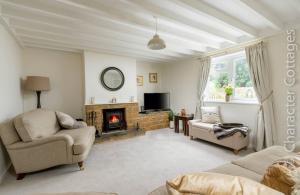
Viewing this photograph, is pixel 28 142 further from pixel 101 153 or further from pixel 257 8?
pixel 257 8

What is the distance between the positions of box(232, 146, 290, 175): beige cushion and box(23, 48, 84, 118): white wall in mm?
4322

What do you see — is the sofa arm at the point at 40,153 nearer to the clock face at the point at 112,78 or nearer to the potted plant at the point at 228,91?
the clock face at the point at 112,78

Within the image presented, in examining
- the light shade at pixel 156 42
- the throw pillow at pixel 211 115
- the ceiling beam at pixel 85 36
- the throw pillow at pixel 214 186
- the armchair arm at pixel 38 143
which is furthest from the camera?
the throw pillow at pixel 211 115

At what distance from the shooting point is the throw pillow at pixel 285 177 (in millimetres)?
918

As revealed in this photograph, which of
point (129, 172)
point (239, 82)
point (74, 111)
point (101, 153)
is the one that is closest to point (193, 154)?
point (129, 172)

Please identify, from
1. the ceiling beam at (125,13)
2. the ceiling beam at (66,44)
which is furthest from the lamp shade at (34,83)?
the ceiling beam at (125,13)

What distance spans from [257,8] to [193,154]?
8.60 feet

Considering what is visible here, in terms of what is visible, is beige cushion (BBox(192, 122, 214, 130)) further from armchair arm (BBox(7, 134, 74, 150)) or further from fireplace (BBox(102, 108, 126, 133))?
armchair arm (BBox(7, 134, 74, 150))

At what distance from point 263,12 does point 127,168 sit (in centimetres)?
317

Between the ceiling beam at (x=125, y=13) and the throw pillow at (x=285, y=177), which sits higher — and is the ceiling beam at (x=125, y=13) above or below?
above

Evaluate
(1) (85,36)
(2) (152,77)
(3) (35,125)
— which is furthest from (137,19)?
(2) (152,77)

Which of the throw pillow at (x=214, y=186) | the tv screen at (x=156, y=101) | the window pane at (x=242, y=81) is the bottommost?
the throw pillow at (x=214, y=186)

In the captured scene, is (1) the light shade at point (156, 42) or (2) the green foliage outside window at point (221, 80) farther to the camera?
(2) the green foliage outside window at point (221, 80)

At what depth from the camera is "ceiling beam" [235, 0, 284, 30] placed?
2.12 m
